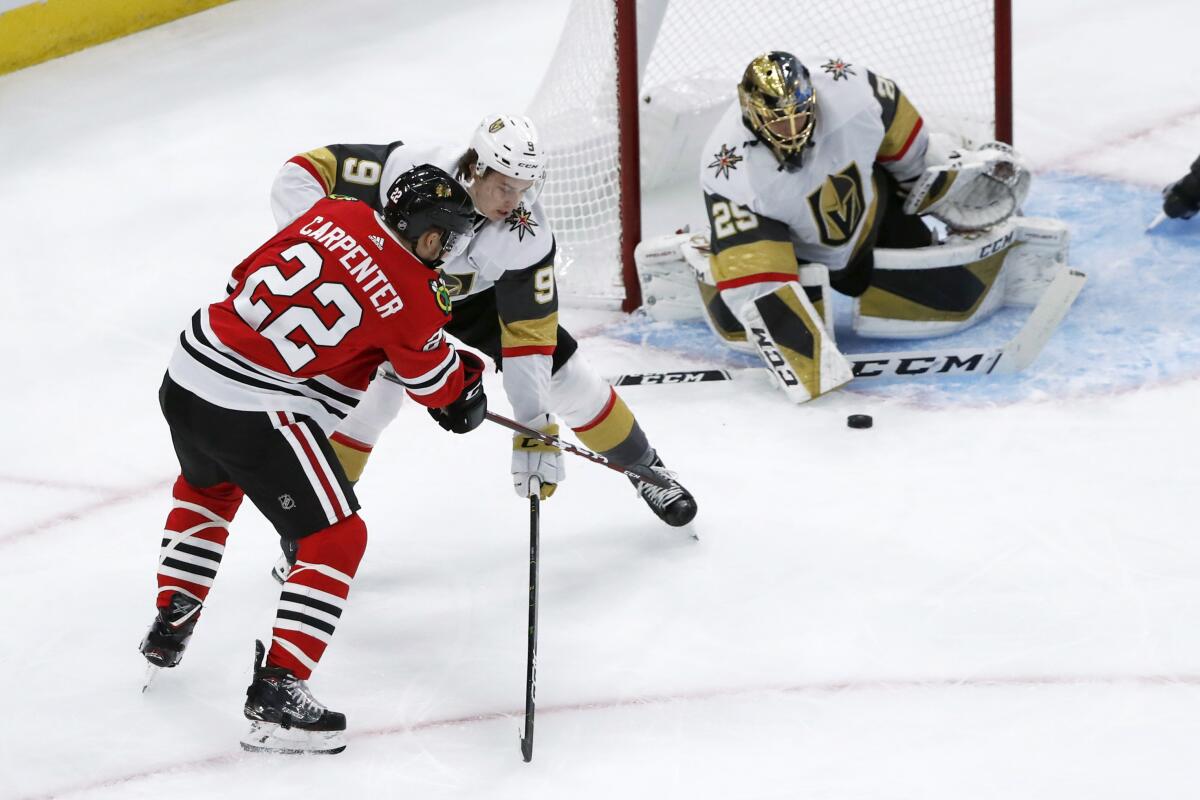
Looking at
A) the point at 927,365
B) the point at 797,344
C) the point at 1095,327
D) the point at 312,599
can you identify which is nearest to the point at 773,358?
the point at 797,344

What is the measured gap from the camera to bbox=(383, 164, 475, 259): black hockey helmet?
2432 millimetres

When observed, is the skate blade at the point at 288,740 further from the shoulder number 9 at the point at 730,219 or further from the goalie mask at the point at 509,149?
the shoulder number 9 at the point at 730,219

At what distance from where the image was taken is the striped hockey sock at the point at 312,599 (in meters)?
2.46

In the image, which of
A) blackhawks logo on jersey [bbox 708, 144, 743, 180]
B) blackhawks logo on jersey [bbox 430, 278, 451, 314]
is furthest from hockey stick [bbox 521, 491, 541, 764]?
blackhawks logo on jersey [bbox 708, 144, 743, 180]

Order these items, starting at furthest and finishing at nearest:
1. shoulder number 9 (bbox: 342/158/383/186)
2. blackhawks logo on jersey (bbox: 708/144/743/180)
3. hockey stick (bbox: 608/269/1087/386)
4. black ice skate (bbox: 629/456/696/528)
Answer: blackhawks logo on jersey (bbox: 708/144/743/180)
hockey stick (bbox: 608/269/1087/386)
black ice skate (bbox: 629/456/696/528)
shoulder number 9 (bbox: 342/158/383/186)

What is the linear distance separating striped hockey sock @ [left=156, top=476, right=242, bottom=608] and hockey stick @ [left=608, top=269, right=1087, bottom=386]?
1452 mm

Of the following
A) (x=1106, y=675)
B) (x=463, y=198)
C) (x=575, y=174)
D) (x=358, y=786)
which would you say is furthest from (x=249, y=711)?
(x=575, y=174)

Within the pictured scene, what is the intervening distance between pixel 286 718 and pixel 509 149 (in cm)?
102

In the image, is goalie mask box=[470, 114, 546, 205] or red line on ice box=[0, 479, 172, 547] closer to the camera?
goalie mask box=[470, 114, 546, 205]

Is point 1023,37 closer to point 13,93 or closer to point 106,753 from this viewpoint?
point 13,93

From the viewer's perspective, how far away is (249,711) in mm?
2467

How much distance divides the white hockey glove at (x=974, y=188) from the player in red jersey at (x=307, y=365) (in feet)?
6.11

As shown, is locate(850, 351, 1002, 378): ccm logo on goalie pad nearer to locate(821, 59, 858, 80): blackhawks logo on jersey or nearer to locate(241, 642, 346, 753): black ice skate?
locate(821, 59, 858, 80): blackhawks logo on jersey

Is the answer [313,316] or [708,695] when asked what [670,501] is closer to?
[708,695]
